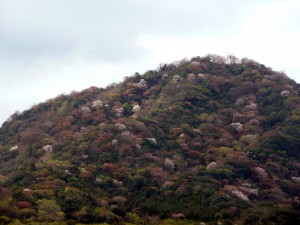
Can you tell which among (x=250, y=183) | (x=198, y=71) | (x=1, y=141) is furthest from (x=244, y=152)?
(x=1, y=141)

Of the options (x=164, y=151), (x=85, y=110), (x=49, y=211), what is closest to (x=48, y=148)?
(x=85, y=110)

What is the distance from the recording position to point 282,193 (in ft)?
187

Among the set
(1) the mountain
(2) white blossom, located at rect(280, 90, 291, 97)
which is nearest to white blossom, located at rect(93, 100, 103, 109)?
(1) the mountain

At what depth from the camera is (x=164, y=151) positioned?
6856 centimetres

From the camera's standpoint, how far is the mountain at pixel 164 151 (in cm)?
4825

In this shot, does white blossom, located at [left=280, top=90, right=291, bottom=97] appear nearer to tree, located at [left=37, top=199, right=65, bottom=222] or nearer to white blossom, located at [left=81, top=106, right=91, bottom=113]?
white blossom, located at [left=81, top=106, right=91, bottom=113]

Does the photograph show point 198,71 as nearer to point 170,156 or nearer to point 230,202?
point 170,156

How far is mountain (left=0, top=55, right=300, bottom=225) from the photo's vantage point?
48250 millimetres

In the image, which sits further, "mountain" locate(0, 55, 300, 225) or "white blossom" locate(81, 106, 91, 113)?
"white blossom" locate(81, 106, 91, 113)

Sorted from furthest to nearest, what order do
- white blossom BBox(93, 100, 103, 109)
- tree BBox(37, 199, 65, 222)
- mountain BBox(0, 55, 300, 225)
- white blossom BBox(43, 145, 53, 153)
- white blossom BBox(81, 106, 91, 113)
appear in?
white blossom BBox(93, 100, 103, 109), white blossom BBox(81, 106, 91, 113), white blossom BBox(43, 145, 53, 153), mountain BBox(0, 55, 300, 225), tree BBox(37, 199, 65, 222)

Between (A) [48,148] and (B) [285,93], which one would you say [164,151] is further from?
(B) [285,93]

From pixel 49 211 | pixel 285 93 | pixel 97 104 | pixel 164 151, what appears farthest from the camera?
pixel 97 104

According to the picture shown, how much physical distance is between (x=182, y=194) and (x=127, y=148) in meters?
14.9

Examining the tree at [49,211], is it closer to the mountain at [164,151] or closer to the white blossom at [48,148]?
the mountain at [164,151]
